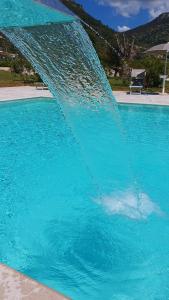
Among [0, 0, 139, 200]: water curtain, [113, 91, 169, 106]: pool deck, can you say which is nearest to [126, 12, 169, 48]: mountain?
[113, 91, 169, 106]: pool deck

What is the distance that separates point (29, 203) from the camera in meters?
5.47

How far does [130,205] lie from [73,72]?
2.02m

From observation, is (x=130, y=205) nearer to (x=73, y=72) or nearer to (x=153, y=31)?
(x=73, y=72)

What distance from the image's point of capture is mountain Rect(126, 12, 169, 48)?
105m

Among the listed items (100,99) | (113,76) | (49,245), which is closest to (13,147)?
(100,99)

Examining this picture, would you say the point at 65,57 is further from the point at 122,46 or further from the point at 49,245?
the point at 122,46

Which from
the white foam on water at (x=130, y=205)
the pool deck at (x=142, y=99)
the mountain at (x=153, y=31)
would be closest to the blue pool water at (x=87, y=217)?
the white foam on water at (x=130, y=205)

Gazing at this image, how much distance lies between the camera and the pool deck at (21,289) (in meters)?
2.08

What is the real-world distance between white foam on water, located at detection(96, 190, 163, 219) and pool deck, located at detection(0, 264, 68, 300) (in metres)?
2.89

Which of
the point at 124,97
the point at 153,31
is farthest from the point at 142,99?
the point at 153,31

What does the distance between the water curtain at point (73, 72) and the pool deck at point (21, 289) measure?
2546 millimetres

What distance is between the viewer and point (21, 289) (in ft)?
7.04

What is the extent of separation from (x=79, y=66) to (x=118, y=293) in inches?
115

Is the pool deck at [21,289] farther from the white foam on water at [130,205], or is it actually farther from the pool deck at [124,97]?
the pool deck at [124,97]
